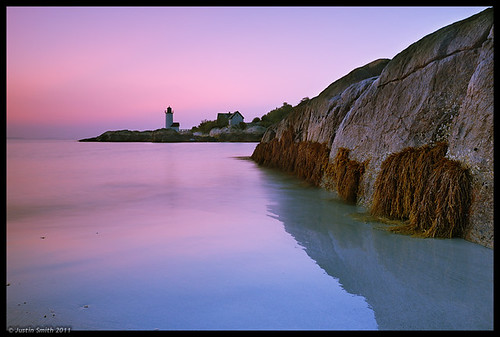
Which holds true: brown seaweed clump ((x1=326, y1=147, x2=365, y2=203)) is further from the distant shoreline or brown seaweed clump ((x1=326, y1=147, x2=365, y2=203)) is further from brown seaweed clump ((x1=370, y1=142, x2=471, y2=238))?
the distant shoreline

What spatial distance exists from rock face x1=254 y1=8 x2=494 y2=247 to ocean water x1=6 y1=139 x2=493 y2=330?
708 mm

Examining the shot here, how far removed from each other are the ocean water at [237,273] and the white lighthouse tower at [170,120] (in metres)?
111

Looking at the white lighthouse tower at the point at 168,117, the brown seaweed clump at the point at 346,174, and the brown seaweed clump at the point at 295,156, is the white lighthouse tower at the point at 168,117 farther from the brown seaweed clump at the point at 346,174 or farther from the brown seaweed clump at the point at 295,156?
the brown seaweed clump at the point at 346,174

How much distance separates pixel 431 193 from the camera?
13.5ft

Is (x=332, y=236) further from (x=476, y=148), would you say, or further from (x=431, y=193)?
(x=476, y=148)

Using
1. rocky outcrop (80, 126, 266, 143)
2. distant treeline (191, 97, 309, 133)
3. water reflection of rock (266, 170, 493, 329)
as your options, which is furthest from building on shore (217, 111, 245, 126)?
water reflection of rock (266, 170, 493, 329)

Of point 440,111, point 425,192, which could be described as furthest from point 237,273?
point 440,111

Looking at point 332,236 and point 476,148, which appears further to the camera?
point 332,236

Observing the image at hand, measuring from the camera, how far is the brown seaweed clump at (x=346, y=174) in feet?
20.7

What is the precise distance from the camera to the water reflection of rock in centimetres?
239

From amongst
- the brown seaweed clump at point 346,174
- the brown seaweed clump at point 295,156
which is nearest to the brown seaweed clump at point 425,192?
the brown seaweed clump at point 346,174
